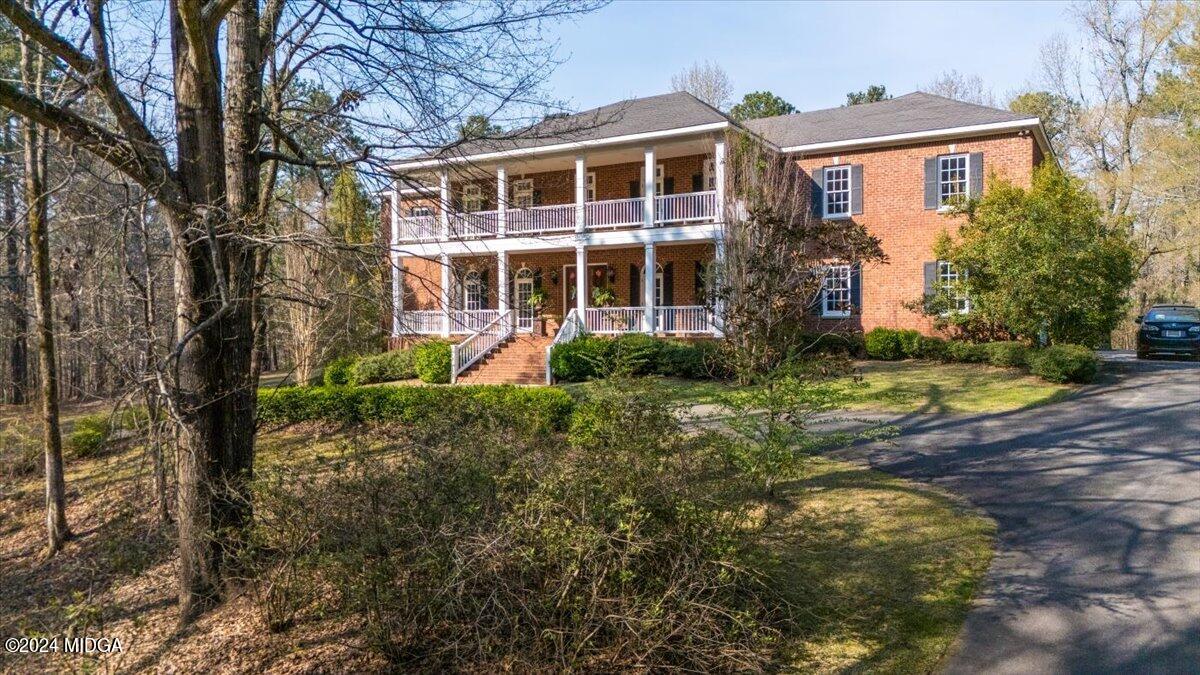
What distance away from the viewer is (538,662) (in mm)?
4484

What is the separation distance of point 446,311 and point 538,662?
3.55 m

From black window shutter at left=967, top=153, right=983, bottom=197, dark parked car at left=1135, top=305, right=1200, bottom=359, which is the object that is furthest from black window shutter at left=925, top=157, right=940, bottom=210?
dark parked car at left=1135, top=305, right=1200, bottom=359

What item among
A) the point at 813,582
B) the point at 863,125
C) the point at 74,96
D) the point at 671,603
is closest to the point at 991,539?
the point at 813,582

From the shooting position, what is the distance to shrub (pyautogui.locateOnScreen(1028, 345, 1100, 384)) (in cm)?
1459

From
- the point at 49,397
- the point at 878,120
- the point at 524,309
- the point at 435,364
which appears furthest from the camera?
the point at 524,309

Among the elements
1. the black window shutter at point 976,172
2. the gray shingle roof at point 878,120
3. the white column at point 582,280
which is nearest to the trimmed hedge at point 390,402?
the white column at point 582,280

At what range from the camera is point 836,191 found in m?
22.1

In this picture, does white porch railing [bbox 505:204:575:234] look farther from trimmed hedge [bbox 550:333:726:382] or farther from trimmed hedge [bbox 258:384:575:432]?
trimmed hedge [bbox 258:384:575:432]

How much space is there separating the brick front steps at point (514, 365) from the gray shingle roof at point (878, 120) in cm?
856

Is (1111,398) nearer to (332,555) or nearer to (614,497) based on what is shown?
(614,497)

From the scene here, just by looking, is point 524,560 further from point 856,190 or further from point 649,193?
point 856,190

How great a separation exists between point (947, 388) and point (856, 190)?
343 inches

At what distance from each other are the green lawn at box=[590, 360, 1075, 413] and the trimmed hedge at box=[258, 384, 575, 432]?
151 centimetres

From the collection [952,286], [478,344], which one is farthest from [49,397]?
[952,286]
